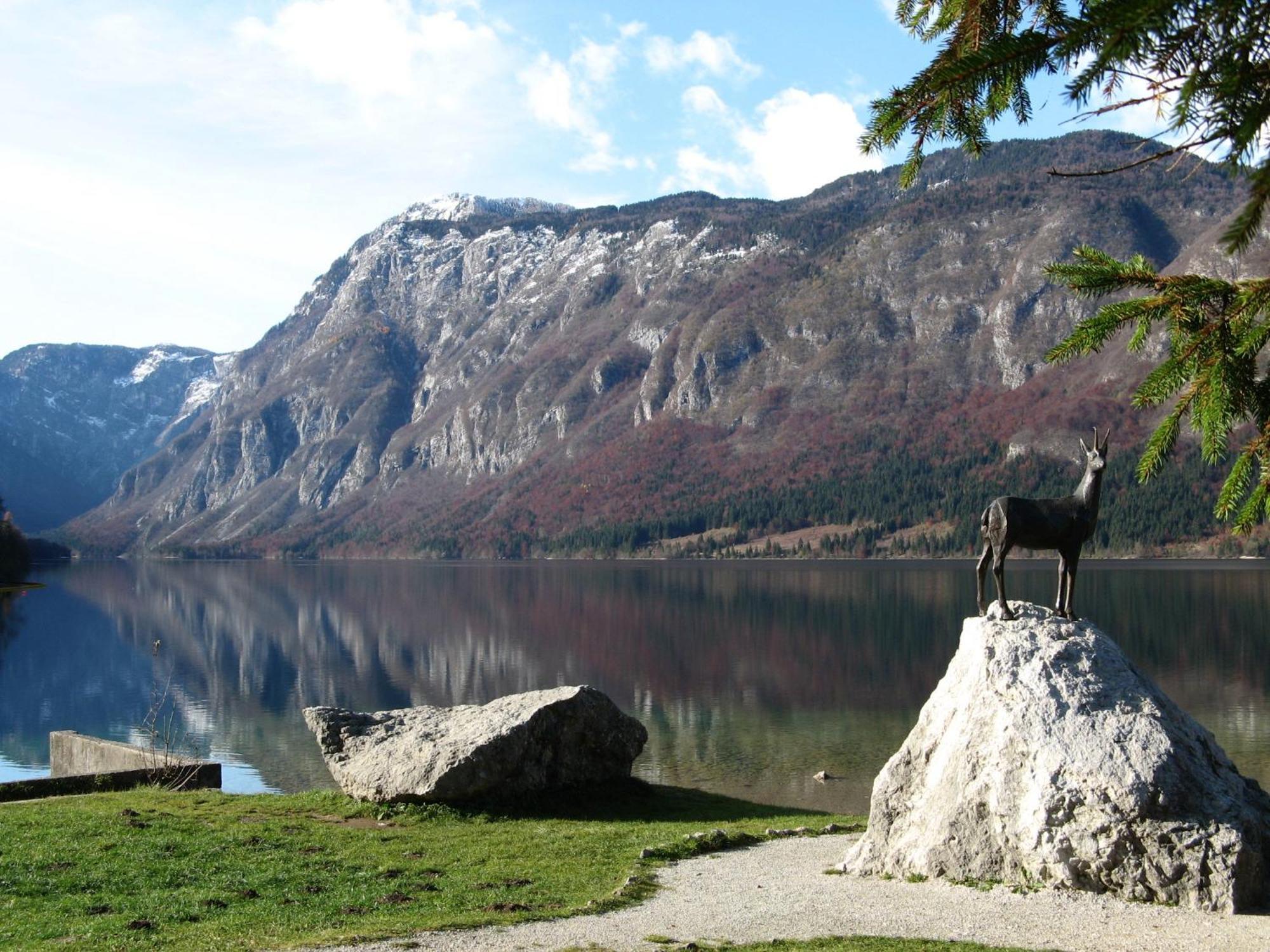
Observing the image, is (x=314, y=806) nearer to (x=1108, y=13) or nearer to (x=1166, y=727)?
(x=1166, y=727)

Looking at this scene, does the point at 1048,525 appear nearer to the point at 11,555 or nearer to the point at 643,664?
the point at 643,664

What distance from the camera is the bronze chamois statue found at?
19.8 metres

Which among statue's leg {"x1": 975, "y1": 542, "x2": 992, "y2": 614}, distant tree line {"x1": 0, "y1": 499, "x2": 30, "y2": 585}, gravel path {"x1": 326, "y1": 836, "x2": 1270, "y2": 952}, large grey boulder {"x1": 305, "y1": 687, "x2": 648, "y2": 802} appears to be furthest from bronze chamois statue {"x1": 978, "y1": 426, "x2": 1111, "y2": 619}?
distant tree line {"x1": 0, "y1": 499, "x2": 30, "y2": 585}

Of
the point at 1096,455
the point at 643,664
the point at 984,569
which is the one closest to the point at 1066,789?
the point at 984,569

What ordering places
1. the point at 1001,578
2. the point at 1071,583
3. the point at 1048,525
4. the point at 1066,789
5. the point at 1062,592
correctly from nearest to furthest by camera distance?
the point at 1066,789, the point at 1062,592, the point at 1071,583, the point at 1001,578, the point at 1048,525

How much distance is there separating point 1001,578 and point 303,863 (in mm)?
12965

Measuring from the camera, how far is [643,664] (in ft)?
205

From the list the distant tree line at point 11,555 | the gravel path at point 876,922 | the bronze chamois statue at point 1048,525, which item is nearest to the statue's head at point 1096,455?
the bronze chamois statue at point 1048,525

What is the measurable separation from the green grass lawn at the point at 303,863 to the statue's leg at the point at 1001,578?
6.86 metres

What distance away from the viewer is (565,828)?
76.6ft

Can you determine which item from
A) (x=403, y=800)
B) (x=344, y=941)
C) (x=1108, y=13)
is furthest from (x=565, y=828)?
(x=1108, y=13)

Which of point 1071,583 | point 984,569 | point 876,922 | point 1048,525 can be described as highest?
point 1048,525

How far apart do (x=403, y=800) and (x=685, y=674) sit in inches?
1380

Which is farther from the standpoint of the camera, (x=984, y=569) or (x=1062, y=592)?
(x=984, y=569)
